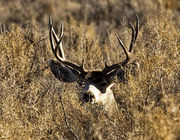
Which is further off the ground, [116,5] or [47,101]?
[47,101]

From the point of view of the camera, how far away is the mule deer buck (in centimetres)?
638

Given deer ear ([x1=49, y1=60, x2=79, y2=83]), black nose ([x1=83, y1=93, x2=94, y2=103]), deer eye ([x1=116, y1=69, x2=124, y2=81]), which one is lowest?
deer ear ([x1=49, y1=60, x2=79, y2=83])

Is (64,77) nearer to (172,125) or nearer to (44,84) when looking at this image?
(44,84)

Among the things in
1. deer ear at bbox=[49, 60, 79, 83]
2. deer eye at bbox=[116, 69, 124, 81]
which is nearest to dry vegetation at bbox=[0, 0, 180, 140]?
deer eye at bbox=[116, 69, 124, 81]

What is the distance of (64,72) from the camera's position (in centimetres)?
723

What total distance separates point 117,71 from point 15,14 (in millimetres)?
13744

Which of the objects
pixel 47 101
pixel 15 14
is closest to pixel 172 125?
pixel 47 101

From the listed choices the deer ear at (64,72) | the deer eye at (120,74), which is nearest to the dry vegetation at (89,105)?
the deer eye at (120,74)

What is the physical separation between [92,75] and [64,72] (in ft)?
2.04

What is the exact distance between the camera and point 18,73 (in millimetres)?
7859

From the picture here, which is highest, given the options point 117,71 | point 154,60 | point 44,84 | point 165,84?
point 154,60

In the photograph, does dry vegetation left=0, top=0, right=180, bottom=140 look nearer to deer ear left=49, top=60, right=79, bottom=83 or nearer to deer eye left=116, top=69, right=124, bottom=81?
deer eye left=116, top=69, right=124, bottom=81


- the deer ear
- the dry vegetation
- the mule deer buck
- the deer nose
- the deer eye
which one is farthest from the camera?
the deer ear

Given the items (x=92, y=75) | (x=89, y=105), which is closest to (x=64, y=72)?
(x=92, y=75)
